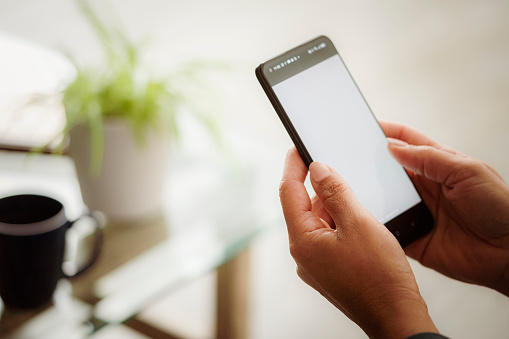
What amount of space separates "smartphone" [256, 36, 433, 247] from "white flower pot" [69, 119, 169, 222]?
185mm

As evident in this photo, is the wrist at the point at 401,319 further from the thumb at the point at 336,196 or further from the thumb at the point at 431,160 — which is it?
the thumb at the point at 431,160

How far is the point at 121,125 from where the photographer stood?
599 millimetres

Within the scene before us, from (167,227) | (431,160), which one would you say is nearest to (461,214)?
(431,160)

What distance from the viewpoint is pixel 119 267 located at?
603 mm

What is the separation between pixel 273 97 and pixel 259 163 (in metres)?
0.27

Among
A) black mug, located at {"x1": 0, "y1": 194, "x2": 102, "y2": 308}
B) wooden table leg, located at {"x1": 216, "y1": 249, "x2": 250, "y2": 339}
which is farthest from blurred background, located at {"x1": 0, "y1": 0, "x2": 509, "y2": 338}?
black mug, located at {"x1": 0, "y1": 194, "x2": 102, "y2": 308}

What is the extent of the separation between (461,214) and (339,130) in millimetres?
216

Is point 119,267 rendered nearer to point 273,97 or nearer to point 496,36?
point 273,97

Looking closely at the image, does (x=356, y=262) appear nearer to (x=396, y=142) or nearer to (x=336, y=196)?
(x=336, y=196)

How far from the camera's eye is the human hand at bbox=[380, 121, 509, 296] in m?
0.59

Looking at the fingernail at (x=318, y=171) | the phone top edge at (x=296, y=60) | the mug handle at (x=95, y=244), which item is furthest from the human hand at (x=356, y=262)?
the mug handle at (x=95, y=244)

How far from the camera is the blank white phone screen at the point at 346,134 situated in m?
0.59

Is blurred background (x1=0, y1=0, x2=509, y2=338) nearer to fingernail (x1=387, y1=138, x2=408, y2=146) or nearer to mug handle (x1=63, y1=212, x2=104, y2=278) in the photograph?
fingernail (x1=387, y1=138, x2=408, y2=146)

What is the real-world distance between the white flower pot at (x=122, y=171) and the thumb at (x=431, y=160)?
33 cm
